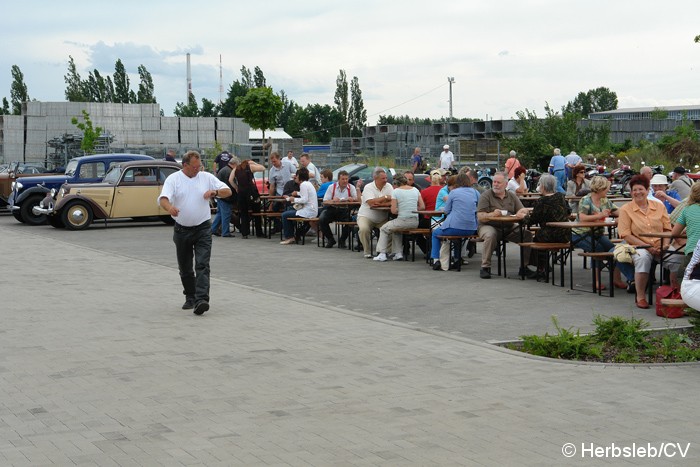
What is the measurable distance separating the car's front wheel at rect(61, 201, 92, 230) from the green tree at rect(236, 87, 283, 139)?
840 cm

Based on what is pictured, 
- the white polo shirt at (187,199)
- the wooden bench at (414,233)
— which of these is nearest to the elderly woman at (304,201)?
the wooden bench at (414,233)

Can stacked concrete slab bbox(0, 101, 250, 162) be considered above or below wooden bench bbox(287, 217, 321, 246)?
above

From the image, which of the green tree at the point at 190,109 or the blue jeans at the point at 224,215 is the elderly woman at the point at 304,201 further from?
the green tree at the point at 190,109

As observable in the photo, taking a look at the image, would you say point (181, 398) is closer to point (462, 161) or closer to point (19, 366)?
point (19, 366)

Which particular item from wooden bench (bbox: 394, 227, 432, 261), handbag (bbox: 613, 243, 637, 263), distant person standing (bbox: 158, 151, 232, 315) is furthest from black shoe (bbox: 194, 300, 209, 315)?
wooden bench (bbox: 394, 227, 432, 261)

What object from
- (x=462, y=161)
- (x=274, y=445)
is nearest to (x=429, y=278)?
(x=274, y=445)

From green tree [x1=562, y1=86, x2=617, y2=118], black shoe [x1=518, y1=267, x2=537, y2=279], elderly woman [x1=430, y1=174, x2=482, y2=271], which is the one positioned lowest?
black shoe [x1=518, y1=267, x2=537, y2=279]

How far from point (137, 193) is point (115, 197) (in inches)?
23.5

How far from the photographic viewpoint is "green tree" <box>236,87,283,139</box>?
111 feet

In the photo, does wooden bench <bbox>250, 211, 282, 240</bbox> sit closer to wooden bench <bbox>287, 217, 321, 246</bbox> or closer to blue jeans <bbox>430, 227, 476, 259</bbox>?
wooden bench <bbox>287, 217, 321, 246</bbox>

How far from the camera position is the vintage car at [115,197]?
26.9m

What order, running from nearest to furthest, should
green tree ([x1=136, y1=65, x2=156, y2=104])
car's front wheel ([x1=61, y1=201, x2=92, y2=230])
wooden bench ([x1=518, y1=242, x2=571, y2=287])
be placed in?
wooden bench ([x1=518, y1=242, x2=571, y2=287]) → car's front wheel ([x1=61, y1=201, x2=92, y2=230]) → green tree ([x1=136, y1=65, x2=156, y2=104])

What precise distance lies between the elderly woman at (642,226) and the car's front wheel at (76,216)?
58.0 feet

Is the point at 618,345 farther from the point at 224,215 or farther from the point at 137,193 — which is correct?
the point at 137,193
